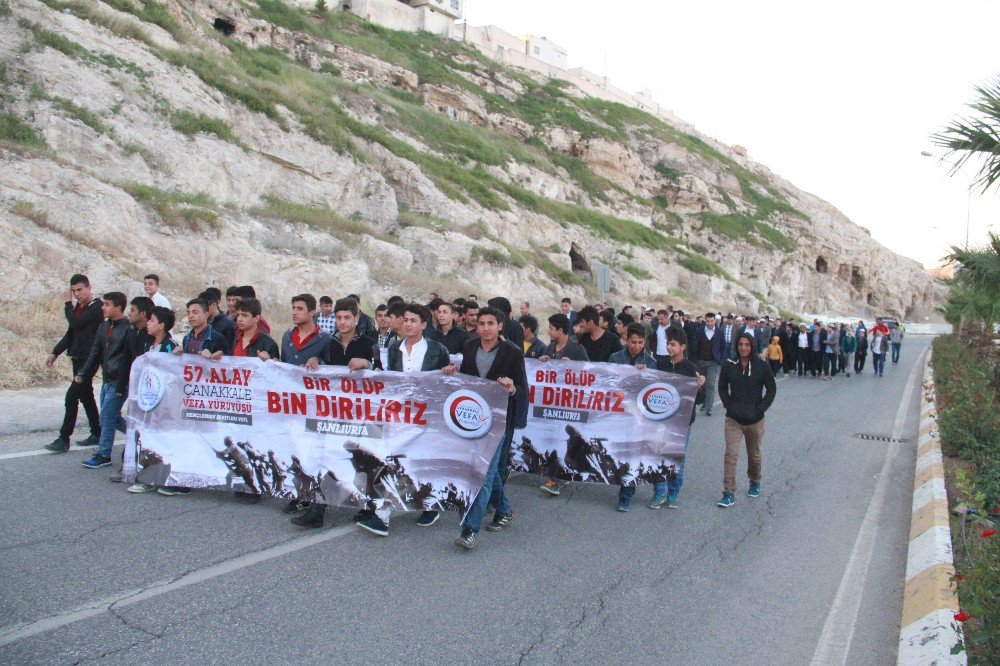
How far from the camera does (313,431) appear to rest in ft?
20.8

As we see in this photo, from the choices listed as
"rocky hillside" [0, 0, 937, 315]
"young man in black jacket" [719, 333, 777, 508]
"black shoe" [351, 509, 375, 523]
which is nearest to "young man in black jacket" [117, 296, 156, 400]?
"black shoe" [351, 509, 375, 523]

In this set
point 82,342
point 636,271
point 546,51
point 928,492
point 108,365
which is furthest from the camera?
point 546,51

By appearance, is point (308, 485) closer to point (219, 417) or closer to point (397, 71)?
point (219, 417)

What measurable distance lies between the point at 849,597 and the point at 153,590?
4.74m

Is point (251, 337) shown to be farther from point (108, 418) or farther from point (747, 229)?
point (747, 229)

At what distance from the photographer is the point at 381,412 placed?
618cm

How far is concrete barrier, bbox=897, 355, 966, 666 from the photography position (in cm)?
414

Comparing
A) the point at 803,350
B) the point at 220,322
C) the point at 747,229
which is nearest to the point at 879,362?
the point at 803,350

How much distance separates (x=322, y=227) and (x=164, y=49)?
28.5ft

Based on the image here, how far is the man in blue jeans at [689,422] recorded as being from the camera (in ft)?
23.8

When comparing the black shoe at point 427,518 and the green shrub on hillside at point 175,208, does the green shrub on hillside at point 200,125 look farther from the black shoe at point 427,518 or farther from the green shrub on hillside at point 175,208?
the black shoe at point 427,518

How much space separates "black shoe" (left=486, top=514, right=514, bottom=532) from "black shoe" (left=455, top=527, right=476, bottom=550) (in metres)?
0.50

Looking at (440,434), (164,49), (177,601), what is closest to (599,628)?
(440,434)

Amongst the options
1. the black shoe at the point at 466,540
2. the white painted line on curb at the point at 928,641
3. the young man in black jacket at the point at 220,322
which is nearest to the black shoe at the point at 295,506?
the black shoe at the point at 466,540
